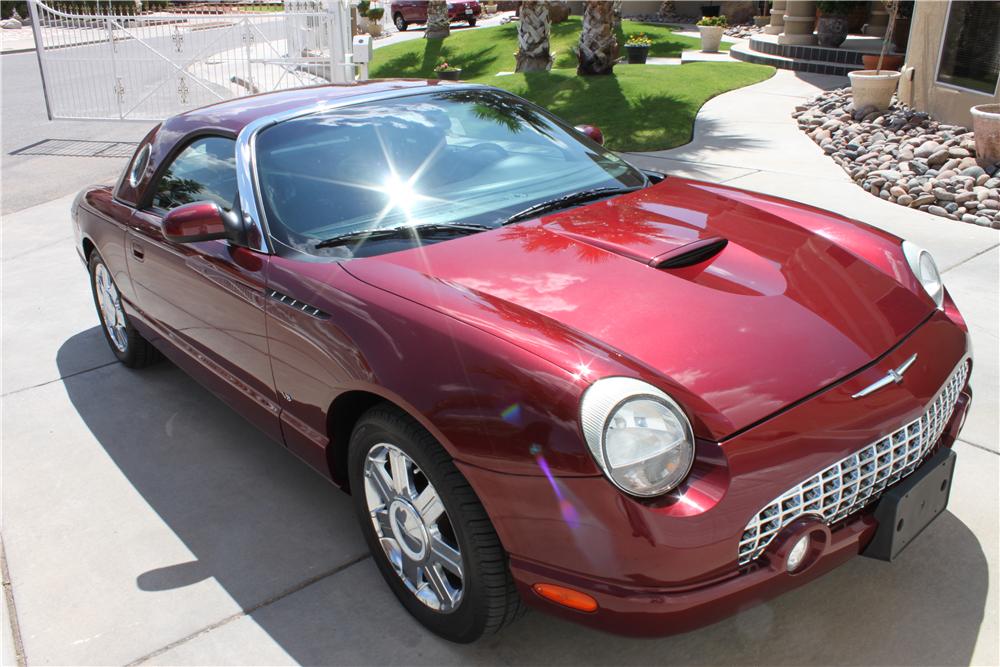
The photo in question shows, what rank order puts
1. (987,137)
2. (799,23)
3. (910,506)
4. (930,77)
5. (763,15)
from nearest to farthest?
1. (910,506)
2. (987,137)
3. (930,77)
4. (799,23)
5. (763,15)

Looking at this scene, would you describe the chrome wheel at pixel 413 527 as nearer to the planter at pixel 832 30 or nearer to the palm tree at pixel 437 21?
the planter at pixel 832 30

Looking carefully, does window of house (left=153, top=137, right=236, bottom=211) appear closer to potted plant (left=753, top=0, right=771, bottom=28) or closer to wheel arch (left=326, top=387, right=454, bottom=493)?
wheel arch (left=326, top=387, right=454, bottom=493)

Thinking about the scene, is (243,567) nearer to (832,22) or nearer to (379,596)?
(379,596)

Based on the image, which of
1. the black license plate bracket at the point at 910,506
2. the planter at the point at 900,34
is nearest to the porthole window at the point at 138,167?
the black license plate bracket at the point at 910,506

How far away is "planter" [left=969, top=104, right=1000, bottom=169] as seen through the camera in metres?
7.40

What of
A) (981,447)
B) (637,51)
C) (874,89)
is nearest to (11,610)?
(981,447)

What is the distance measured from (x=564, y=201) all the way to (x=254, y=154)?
3.92 ft

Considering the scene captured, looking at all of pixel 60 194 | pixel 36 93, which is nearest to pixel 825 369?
pixel 60 194

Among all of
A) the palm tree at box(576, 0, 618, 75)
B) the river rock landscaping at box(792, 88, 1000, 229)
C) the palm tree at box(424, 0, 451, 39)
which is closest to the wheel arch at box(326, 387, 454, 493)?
the river rock landscaping at box(792, 88, 1000, 229)

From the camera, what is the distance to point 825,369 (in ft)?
7.70

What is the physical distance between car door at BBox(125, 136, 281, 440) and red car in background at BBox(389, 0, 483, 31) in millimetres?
33126

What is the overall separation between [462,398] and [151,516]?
1.82 m

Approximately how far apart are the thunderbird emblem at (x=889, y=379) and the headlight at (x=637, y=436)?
56 cm

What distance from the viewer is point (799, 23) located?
57.1 ft
